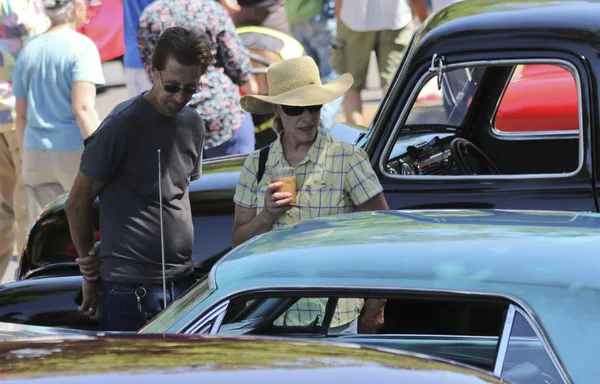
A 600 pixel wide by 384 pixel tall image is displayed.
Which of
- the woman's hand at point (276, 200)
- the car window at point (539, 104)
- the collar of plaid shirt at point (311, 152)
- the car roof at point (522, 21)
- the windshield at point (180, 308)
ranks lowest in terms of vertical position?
the car window at point (539, 104)

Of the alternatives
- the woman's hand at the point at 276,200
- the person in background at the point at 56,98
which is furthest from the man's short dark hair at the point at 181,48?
the person in background at the point at 56,98

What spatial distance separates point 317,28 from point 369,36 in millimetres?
1019

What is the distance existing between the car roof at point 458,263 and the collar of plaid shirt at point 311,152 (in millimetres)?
571

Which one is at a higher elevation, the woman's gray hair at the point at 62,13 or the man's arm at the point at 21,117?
the woman's gray hair at the point at 62,13

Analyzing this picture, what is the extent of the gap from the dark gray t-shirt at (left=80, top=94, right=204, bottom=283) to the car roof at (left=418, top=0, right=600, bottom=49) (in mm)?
1188

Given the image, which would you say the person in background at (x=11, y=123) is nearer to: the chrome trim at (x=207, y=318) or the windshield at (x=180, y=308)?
the windshield at (x=180, y=308)

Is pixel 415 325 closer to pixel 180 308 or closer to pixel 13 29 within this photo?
pixel 180 308

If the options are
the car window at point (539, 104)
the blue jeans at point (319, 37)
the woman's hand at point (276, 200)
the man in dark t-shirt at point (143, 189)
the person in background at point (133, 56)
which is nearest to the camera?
the woman's hand at point (276, 200)

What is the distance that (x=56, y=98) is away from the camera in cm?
647

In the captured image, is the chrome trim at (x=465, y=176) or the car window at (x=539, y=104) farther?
the car window at (x=539, y=104)

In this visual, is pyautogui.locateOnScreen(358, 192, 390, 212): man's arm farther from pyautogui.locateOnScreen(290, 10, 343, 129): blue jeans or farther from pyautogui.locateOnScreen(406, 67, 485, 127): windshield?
pyautogui.locateOnScreen(290, 10, 343, 129): blue jeans

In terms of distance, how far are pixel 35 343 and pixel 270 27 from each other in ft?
20.9

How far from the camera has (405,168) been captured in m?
4.92

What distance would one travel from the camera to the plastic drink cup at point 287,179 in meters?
3.78
